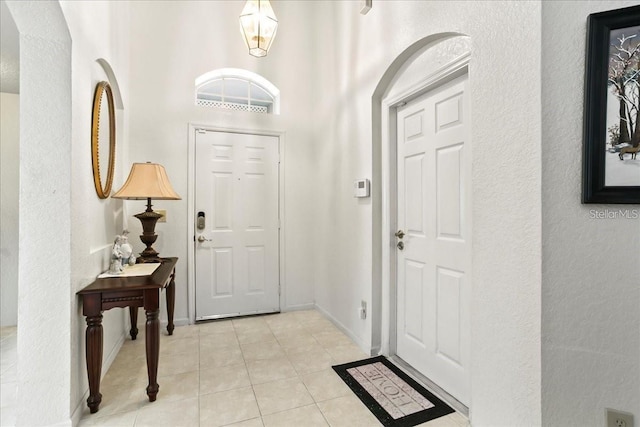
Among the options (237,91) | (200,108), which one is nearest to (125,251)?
(200,108)

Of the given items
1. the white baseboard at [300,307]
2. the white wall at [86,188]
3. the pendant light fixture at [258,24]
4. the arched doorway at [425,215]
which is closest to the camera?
the white wall at [86,188]

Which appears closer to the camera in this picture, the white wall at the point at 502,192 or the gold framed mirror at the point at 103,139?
the white wall at the point at 502,192

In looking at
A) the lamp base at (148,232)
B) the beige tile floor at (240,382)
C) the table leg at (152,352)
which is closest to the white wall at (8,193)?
the beige tile floor at (240,382)

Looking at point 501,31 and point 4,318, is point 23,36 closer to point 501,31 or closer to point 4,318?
point 501,31

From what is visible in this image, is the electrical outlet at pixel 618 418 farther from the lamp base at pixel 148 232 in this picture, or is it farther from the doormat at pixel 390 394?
the lamp base at pixel 148 232

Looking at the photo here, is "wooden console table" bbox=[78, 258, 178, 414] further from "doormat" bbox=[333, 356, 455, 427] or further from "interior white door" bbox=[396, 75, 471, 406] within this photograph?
"interior white door" bbox=[396, 75, 471, 406]

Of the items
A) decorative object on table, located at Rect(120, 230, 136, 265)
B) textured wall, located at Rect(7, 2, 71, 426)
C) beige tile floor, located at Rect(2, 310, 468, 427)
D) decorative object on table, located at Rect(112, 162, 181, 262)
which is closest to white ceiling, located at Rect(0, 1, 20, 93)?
textured wall, located at Rect(7, 2, 71, 426)

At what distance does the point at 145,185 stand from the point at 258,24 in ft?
4.92

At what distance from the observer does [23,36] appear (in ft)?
5.12

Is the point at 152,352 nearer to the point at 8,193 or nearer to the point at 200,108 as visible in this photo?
the point at 200,108

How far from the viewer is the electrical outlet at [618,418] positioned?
121 centimetres

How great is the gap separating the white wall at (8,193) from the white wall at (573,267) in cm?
437

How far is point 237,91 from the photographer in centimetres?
343

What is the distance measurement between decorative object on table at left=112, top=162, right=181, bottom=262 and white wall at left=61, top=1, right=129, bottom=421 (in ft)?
0.56
